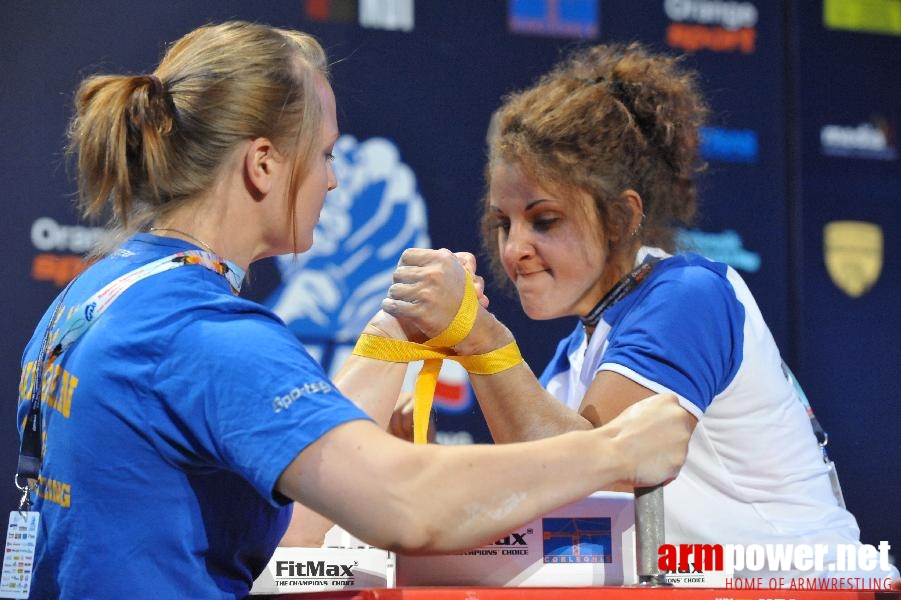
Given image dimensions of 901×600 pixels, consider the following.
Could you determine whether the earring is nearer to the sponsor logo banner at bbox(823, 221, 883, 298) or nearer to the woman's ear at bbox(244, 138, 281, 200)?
the woman's ear at bbox(244, 138, 281, 200)

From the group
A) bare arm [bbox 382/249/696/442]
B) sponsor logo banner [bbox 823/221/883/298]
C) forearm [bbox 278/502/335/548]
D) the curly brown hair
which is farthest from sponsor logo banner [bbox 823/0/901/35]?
forearm [bbox 278/502/335/548]

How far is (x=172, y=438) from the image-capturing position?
1.01m

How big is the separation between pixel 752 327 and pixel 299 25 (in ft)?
5.02

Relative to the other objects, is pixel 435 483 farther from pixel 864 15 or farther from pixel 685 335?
pixel 864 15

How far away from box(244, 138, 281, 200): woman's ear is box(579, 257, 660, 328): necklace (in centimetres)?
75

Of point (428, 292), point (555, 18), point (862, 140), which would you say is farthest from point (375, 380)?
point (862, 140)

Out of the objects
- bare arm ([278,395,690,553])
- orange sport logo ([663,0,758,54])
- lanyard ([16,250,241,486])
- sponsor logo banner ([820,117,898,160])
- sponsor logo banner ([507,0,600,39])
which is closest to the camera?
bare arm ([278,395,690,553])

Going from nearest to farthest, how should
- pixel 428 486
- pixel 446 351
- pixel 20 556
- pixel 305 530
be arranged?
1. pixel 428 486
2. pixel 20 556
3. pixel 305 530
4. pixel 446 351

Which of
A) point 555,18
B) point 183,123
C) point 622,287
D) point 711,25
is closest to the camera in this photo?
point 183,123

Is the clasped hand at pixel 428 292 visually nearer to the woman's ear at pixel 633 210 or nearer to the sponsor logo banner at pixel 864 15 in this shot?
the woman's ear at pixel 633 210

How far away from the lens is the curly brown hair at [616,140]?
6.13 ft

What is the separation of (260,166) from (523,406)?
54cm

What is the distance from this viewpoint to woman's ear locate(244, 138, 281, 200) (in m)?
1.20

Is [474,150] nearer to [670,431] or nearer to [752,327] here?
[752,327]
